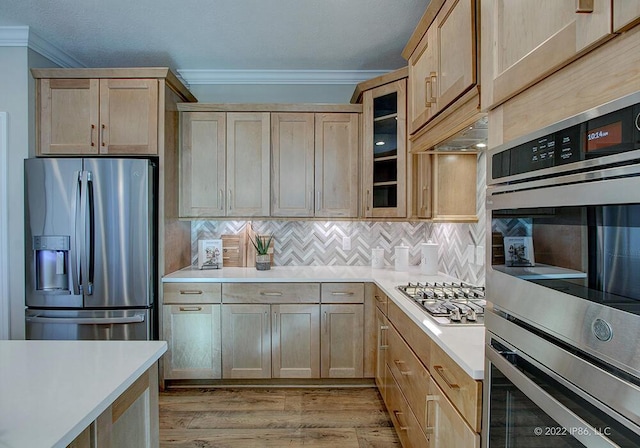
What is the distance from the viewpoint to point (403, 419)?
2.05 metres

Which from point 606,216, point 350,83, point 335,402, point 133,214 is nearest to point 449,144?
point 606,216

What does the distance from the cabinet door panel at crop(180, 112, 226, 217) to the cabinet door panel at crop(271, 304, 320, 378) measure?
1054mm

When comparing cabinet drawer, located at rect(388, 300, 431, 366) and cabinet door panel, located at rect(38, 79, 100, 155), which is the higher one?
cabinet door panel, located at rect(38, 79, 100, 155)

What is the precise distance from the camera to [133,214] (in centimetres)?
282

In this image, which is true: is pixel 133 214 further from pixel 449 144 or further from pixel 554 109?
pixel 554 109

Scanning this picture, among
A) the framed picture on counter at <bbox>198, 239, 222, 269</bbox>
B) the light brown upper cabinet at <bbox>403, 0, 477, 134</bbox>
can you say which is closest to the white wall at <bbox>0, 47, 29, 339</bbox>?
the framed picture on counter at <bbox>198, 239, 222, 269</bbox>

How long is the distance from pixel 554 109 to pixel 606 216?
28cm

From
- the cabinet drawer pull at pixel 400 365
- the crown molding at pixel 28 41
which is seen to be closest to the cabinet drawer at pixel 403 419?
the cabinet drawer pull at pixel 400 365

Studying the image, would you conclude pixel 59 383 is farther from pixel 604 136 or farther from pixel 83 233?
pixel 83 233

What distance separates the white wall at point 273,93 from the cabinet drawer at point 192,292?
179 cm

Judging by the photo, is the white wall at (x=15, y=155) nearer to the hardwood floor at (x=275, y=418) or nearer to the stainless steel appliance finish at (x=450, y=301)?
the hardwood floor at (x=275, y=418)

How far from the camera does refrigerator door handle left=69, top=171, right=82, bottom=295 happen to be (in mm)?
2775

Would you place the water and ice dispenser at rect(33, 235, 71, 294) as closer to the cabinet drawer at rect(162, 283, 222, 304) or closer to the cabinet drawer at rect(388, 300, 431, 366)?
the cabinet drawer at rect(162, 283, 222, 304)

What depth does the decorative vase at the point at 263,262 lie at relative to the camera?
336cm
